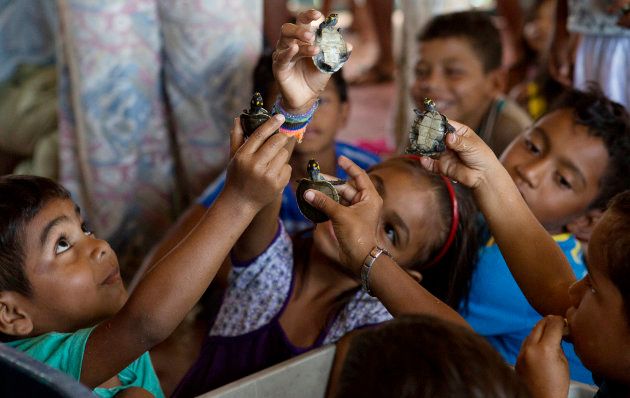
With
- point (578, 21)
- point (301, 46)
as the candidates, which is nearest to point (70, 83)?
point (301, 46)

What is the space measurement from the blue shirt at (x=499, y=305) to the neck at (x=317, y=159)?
0.60 meters

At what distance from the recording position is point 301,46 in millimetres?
1067

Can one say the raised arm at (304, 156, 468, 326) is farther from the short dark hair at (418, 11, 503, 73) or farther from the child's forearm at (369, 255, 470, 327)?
the short dark hair at (418, 11, 503, 73)

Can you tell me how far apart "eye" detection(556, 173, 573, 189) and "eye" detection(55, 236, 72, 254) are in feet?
3.36

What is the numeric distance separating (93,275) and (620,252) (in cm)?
74

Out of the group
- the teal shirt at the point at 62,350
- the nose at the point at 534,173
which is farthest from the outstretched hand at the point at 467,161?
the teal shirt at the point at 62,350

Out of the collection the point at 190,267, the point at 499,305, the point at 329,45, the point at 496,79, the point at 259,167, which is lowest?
the point at 499,305

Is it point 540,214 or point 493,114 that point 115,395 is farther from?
point 493,114

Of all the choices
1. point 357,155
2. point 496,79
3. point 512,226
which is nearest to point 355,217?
point 512,226

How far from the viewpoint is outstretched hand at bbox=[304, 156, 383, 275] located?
1.06 m

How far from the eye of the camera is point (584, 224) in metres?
1.67

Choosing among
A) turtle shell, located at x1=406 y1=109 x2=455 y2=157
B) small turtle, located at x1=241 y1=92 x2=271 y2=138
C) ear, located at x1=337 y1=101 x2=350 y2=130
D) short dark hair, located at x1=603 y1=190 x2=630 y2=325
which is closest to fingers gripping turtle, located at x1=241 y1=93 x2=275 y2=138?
small turtle, located at x1=241 y1=92 x2=271 y2=138

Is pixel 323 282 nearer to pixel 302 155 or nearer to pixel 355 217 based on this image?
pixel 355 217

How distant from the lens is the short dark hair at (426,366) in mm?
698
